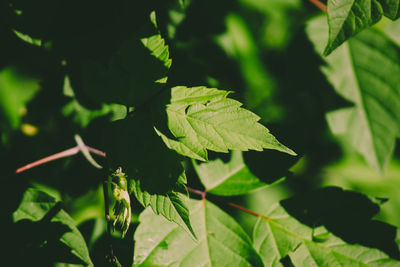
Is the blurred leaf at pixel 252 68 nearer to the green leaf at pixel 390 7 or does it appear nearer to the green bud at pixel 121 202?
the green leaf at pixel 390 7

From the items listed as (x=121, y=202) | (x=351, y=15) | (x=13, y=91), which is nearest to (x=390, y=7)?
(x=351, y=15)

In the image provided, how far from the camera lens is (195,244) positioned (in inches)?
50.6

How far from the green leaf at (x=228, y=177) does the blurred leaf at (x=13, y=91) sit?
1.73 meters

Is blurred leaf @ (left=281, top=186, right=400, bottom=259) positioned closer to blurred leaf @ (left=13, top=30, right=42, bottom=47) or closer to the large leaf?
the large leaf

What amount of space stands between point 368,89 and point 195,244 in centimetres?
126

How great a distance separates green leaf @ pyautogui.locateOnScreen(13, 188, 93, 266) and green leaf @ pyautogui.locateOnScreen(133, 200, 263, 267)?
20cm

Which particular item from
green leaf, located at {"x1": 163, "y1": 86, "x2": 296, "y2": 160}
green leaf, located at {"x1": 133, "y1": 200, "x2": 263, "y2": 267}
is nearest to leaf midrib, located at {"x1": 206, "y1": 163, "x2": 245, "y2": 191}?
green leaf, located at {"x1": 133, "y1": 200, "x2": 263, "y2": 267}

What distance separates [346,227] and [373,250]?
125mm

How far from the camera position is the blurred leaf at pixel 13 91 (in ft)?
8.36

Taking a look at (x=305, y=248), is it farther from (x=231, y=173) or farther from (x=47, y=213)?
(x=47, y=213)

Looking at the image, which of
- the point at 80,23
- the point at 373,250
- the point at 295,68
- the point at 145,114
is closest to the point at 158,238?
the point at 145,114

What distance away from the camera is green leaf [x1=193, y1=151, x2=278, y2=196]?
1.43 metres

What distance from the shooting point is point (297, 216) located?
140 centimetres

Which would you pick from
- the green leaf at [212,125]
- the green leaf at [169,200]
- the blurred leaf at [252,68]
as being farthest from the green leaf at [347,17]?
the blurred leaf at [252,68]
